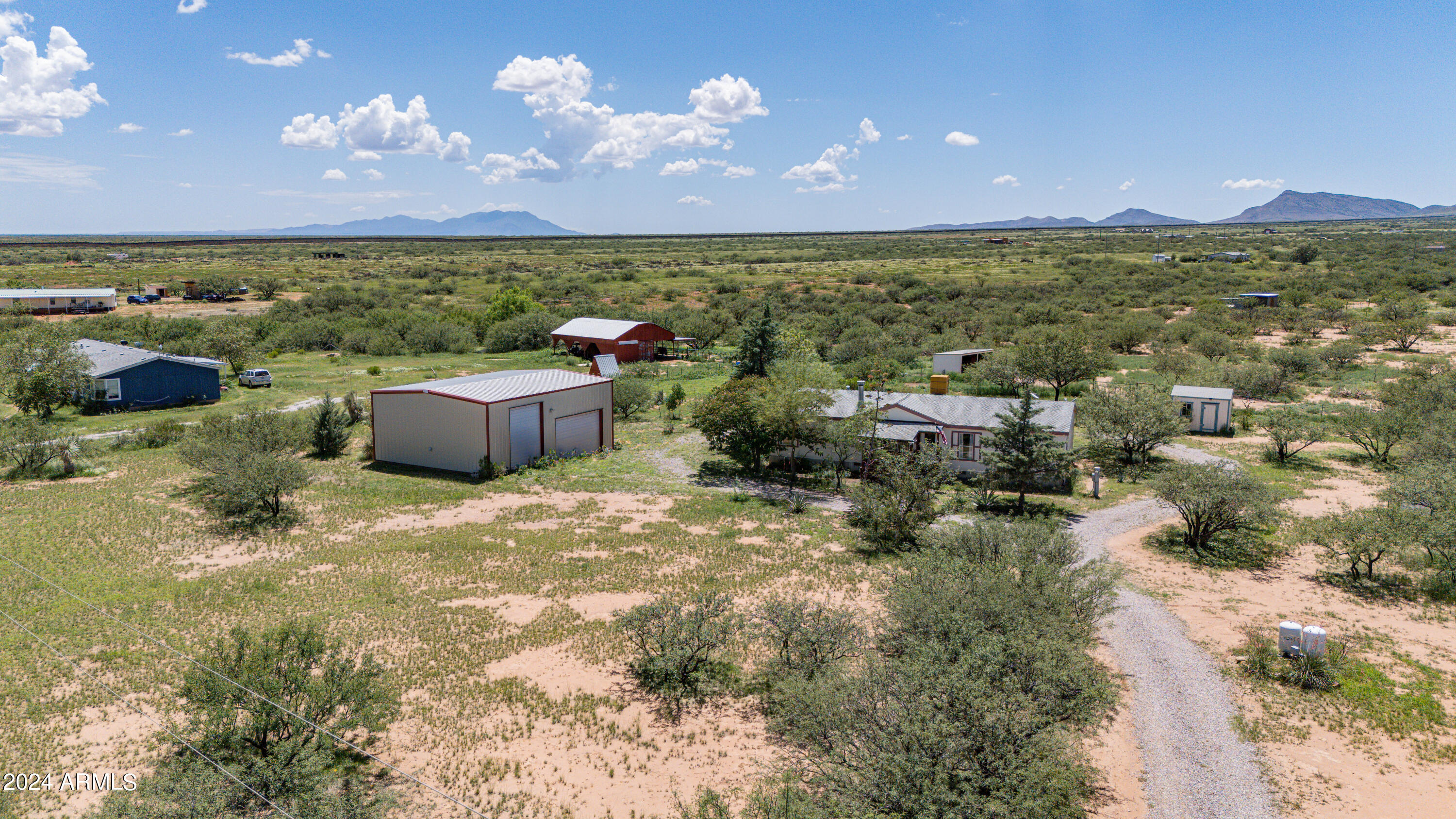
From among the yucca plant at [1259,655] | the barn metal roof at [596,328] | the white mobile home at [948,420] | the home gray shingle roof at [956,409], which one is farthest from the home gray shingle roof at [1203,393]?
the barn metal roof at [596,328]

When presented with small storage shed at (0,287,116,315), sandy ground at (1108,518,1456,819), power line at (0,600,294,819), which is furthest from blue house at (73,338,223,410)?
sandy ground at (1108,518,1456,819)

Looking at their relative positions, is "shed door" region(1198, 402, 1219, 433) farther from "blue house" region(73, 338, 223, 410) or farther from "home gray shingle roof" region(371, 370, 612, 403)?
"blue house" region(73, 338, 223, 410)

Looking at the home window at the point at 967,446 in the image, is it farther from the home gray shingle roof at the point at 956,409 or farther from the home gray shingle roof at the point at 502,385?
the home gray shingle roof at the point at 502,385

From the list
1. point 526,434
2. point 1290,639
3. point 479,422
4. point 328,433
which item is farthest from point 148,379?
point 1290,639

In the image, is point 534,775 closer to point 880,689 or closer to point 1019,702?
point 880,689

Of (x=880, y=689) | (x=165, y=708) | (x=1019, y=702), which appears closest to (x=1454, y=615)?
(x=1019, y=702)

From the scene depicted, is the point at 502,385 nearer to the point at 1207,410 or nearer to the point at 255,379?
the point at 255,379
